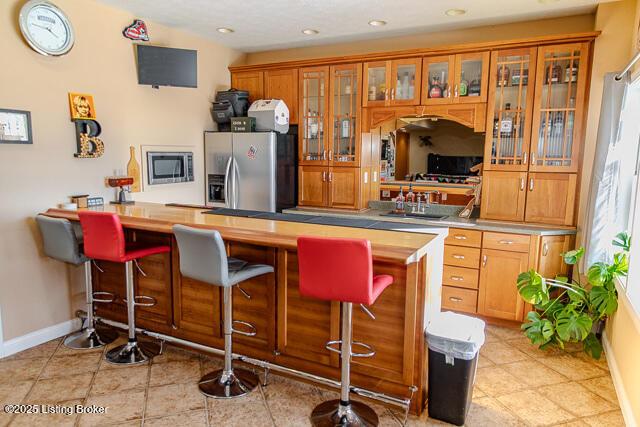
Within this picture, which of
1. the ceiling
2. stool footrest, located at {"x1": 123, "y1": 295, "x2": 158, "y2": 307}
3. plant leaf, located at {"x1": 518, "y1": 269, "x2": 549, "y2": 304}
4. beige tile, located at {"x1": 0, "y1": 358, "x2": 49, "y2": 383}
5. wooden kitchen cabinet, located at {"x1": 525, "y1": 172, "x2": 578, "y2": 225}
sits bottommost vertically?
beige tile, located at {"x1": 0, "y1": 358, "x2": 49, "y2": 383}

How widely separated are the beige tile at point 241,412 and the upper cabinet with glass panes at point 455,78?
10.2ft

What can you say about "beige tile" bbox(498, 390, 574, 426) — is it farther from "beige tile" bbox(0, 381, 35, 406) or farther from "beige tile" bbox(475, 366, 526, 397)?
"beige tile" bbox(0, 381, 35, 406)

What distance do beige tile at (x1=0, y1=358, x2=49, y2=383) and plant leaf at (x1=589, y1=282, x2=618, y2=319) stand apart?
3.97 metres

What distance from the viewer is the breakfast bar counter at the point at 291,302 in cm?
241

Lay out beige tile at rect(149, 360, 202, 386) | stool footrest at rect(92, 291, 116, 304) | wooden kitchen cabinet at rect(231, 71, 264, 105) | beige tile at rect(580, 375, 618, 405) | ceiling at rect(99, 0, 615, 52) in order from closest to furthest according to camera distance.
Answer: beige tile at rect(580, 375, 618, 405)
beige tile at rect(149, 360, 202, 386)
stool footrest at rect(92, 291, 116, 304)
ceiling at rect(99, 0, 615, 52)
wooden kitchen cabinet at rect(231, 71, 264, 105)

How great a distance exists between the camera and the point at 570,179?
371 centimetres

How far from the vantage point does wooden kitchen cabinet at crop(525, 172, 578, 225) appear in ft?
12.2

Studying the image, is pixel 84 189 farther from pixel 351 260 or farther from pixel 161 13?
pixel 351 260

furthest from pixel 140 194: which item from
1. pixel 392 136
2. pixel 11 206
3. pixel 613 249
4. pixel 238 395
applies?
pixel 613 249

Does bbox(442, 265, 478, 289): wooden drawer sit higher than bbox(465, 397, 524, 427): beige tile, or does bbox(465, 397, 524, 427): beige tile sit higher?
bbox(442, 265, 478, 289): wooden drawer

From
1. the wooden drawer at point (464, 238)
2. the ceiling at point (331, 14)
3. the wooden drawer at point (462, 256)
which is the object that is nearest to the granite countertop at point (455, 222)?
the wooden drawer at point (464, 238)

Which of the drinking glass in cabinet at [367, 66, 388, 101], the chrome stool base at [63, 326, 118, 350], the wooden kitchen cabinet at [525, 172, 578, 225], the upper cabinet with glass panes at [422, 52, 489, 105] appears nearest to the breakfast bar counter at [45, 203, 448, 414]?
the chrome stool base at [63, 326, 118, 350]

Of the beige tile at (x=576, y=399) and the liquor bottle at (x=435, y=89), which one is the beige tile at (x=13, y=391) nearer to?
the beige tile at (x=576, y=399)

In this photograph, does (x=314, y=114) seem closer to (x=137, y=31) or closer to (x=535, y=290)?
(x=137, y=31)
